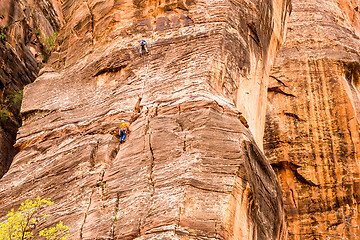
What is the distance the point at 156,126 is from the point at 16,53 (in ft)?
42.1

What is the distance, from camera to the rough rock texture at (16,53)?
23312mm

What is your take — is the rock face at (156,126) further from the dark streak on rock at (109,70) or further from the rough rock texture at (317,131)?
the rough rock texture at (317,131)

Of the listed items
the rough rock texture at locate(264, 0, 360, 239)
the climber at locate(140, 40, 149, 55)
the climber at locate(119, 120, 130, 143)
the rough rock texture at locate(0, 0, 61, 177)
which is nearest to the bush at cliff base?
the climber at locate(119, 120, 130, 143)

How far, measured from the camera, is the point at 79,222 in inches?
582

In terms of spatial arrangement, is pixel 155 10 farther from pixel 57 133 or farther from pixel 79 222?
pixel 79 222

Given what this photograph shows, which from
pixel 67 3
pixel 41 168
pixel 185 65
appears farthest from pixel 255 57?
pixel 67 3

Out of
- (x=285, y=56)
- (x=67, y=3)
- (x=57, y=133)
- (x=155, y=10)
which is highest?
(x=67, y=3)

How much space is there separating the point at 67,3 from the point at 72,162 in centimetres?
1172

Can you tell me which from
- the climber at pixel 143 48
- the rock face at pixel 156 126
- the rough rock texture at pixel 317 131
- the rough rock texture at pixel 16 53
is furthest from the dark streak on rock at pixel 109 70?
the rough rock texture at pixel 317 131

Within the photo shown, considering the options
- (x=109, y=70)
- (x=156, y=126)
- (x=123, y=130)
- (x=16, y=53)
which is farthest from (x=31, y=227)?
(x=16, y=53)

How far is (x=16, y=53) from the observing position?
26375 mm

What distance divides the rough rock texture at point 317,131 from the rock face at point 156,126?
80.5 inches

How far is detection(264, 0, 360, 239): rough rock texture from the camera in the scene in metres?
20.5

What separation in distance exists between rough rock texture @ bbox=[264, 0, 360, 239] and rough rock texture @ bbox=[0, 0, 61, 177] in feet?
35.6
